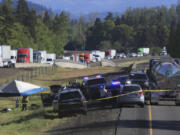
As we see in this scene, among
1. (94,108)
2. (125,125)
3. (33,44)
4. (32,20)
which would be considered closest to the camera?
(125,125)

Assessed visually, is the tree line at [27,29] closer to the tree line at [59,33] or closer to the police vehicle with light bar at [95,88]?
the tree line at [59,33]

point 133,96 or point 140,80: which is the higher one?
point 140,80

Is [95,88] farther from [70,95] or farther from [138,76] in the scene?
[70,95]

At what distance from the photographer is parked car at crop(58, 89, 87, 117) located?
21.4 m

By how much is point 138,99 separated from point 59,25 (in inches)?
4828

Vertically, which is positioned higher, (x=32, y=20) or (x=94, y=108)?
(x=32, y=20)

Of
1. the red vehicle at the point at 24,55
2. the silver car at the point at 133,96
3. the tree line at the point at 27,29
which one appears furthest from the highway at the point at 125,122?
the tree line at the point at 27,29

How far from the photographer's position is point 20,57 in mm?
73250

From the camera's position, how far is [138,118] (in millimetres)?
20547

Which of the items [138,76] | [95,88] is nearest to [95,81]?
[95,88]

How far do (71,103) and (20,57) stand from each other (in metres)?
53.4

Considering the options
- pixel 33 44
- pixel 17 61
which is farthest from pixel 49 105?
pixel 33 44

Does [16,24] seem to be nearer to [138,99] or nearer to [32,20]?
[32,20]

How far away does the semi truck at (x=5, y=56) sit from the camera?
221 ft
